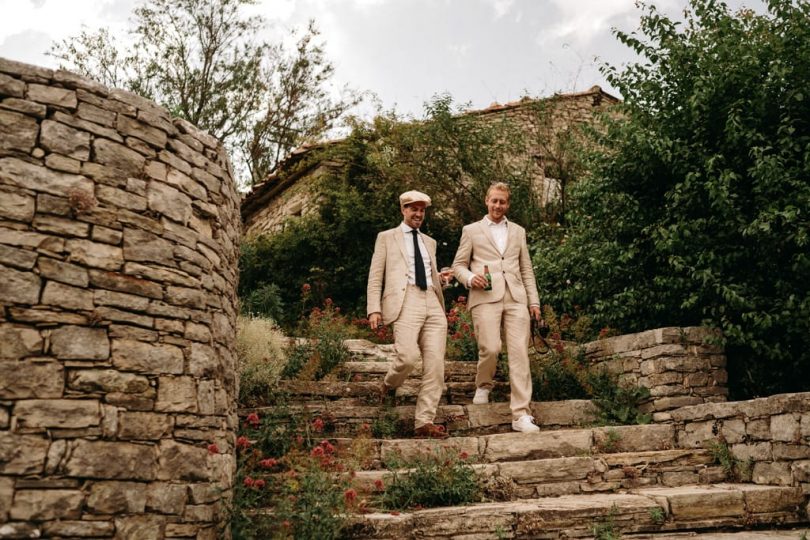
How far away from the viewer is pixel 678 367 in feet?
19.7

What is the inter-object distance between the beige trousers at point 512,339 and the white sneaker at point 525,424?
4 cm

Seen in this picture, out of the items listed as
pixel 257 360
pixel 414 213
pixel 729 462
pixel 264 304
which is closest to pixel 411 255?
pixel 414 213

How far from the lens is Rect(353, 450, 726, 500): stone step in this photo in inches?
188

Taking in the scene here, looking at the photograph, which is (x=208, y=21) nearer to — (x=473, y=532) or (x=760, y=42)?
(x=760, y=42)

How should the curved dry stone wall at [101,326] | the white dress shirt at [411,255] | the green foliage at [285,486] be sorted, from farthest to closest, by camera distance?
the white dress shirt at [411,255]
the green foliage at [285,486]
the curved dry stone wall at [101,326]

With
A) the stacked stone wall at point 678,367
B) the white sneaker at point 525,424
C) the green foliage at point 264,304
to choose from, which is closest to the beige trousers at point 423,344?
the white sneaker at point 525,424

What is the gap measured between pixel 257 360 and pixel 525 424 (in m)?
2.21

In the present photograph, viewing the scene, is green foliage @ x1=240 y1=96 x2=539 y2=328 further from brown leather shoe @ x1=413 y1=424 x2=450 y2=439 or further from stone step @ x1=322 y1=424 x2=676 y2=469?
stone step @ x1=322 y1=424 x2=676 y2=469

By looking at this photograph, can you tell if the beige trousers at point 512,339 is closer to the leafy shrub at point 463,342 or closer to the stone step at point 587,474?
the stone step at point 587,474

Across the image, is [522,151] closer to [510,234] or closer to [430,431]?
[510,234]

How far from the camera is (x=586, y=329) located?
739 cm

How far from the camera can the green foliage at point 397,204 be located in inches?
461

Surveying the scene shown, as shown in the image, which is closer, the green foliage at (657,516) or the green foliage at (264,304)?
the green foliage at (657,516)

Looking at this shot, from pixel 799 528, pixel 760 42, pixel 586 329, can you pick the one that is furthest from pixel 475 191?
pixel 799 528
